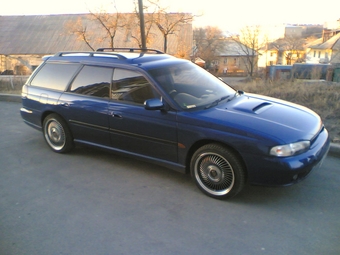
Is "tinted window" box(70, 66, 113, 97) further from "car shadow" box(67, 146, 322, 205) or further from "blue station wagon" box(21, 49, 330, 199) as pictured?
"car shadow" box(67, 146, 322, 205)

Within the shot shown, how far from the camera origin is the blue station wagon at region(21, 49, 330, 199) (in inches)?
138

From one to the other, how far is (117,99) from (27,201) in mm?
1744

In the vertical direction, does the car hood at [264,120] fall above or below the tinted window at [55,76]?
below

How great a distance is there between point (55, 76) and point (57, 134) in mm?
973

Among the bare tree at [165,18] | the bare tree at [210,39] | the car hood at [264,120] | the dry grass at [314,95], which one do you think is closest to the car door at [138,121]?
the car hood at [264,120]

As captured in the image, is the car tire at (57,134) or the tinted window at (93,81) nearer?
the tinted window at (93,81)

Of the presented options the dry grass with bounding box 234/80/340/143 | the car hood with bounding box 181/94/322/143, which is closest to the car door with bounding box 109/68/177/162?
the car hood with bounding box 181/94/322/143

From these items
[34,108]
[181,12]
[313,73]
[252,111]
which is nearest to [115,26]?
[181,12]

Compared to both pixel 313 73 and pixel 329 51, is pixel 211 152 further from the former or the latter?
pixel 329 51

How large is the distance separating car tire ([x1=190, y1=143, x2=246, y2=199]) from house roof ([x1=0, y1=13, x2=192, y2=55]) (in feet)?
135

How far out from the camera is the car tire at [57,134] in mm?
5219

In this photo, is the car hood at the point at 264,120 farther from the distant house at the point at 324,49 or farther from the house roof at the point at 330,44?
the house roof at the point at 330,44

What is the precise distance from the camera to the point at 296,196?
3848 mm

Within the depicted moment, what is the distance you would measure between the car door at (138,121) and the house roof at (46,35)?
40242 mm
